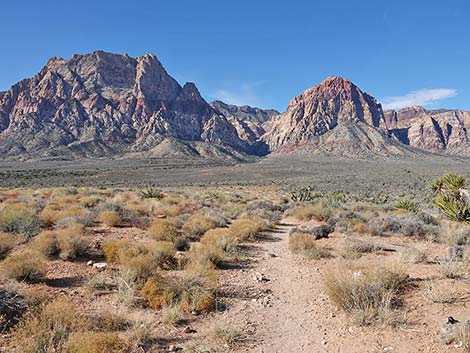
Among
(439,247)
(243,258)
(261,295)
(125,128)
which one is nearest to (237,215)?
(243,258)

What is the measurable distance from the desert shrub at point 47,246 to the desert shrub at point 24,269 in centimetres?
138

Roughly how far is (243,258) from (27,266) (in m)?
5.51

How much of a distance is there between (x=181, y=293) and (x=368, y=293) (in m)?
3.46

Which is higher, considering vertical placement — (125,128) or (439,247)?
(125,128)

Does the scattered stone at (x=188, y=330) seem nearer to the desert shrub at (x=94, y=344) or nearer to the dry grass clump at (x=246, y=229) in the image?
the desert shrub at (x=94, y=344)

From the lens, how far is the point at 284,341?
508 cm

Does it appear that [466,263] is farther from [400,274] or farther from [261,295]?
[261,295]

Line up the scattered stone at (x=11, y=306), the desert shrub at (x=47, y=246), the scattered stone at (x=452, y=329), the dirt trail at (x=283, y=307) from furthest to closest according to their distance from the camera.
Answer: the desert shrub at (x=47, y=246)
the dirt trail at (x=283, y=307)
the scattered stone at (x=11, y=306)
the scattered stone at (x=452, y=329)

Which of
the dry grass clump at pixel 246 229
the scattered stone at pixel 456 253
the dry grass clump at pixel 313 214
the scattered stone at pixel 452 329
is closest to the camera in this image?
the scattered stone at pixel 452 329

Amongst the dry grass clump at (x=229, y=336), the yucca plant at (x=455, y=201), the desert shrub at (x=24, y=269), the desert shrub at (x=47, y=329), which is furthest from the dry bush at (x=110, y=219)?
the yucca plant at (x=455, y=201)

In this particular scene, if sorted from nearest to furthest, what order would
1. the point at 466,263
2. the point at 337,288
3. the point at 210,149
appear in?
the point at 337,288
the point at 466,263
the point at 210,149

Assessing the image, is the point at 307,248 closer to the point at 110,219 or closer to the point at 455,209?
the point at 455,209

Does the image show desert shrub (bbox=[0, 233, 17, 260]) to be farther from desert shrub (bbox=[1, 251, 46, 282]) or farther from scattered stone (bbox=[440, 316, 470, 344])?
scattered stone (bbox=[440, 316, 470, 344])

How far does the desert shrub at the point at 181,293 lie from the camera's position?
5.98 metres
